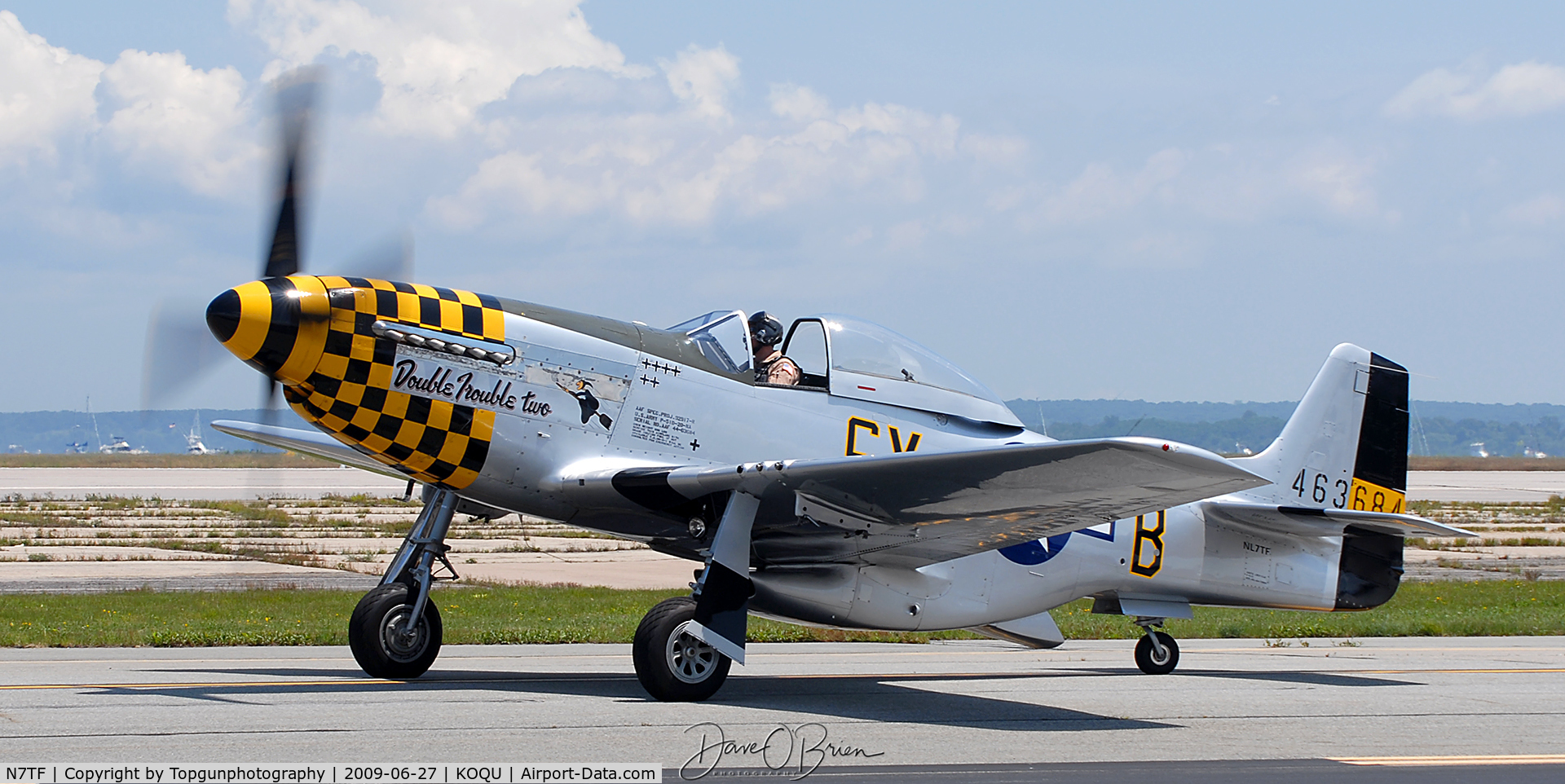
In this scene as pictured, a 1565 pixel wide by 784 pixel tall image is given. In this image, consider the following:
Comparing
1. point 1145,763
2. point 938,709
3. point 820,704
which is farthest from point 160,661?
point 1145,763

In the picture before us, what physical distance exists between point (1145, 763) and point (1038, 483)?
71.5 inches

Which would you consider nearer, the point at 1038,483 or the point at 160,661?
the point at 1038,483

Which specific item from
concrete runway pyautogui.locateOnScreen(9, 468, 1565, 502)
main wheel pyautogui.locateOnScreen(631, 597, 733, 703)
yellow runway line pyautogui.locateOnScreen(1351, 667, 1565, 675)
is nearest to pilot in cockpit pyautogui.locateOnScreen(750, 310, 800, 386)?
main wheel pyautogui.locateOnScreen(631, 597, 733, 703)

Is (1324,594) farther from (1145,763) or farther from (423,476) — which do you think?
(423,476)

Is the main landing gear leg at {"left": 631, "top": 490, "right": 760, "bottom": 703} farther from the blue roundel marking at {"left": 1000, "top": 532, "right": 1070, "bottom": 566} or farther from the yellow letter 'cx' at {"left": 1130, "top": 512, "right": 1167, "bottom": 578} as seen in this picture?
the yellow letter 'cx' at {"left": 1130, "top": 512, "right": 1167, "bottom": 578}

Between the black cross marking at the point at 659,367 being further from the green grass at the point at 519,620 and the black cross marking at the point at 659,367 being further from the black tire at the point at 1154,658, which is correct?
the green grass at the point at 519,620

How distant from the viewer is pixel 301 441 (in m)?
12.1

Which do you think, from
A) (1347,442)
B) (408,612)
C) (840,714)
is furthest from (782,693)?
(1347,442)

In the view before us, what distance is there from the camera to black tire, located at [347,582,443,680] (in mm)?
10000

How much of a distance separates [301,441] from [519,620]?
5071 millimetres

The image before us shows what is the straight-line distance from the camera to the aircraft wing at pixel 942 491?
7355mm

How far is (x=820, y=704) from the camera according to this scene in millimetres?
9172

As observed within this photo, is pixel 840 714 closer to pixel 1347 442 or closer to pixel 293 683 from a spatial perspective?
pixel 293 683

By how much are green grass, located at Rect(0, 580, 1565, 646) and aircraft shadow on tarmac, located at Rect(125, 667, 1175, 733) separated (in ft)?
10.9
